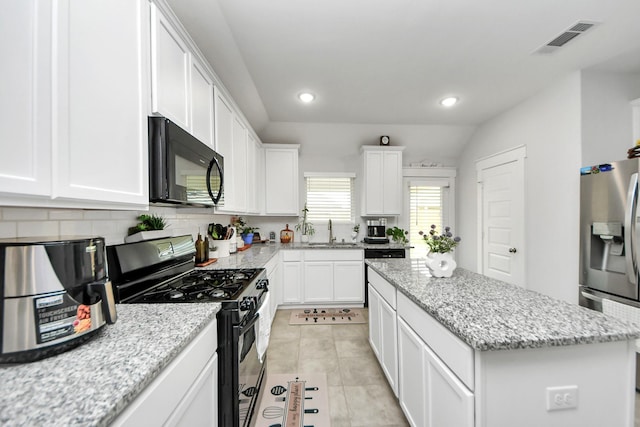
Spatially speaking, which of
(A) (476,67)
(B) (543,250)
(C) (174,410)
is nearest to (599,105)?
(A) (476,67)

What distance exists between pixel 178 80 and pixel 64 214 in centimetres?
86

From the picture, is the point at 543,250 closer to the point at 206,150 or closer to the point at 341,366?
the point at 341,366

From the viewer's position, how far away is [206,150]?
161cm

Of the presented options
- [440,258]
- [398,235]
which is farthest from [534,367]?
[398,235]

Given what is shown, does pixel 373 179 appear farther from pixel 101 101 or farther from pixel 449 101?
pixel 101 101

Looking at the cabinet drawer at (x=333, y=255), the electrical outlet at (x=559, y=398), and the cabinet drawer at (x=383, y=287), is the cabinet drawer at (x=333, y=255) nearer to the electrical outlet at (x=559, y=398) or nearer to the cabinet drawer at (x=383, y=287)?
the cabinet drawer at (x=383, y=287)

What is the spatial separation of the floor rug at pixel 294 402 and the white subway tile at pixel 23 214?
155cm

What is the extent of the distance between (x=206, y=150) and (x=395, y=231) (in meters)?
3.11

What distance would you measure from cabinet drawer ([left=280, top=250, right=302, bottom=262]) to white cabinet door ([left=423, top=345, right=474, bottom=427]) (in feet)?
8.02

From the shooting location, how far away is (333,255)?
3.58 metres

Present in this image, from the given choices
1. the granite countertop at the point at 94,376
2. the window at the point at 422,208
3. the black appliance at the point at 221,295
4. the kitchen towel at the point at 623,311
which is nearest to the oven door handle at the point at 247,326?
the black appliance at the point at 221,295

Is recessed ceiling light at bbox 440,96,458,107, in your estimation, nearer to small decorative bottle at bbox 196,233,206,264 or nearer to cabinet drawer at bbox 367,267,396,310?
cabinet drawer at bbox 367,267,396,310

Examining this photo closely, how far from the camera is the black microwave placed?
119 cm

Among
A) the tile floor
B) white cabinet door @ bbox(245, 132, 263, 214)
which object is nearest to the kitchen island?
the tile floor
